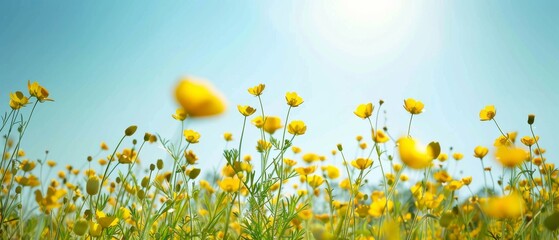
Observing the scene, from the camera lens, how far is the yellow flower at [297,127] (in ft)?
7.68

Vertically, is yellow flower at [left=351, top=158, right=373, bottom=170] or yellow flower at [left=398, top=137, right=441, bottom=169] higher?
yellow flower at [left=351, top=158, right=373, bottom=170]

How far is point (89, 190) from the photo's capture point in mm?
1539

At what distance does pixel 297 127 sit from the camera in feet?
7.71

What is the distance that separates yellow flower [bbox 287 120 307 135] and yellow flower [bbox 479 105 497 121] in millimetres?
1193

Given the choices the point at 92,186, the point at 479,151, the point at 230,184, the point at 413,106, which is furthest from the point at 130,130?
the point at 479,151

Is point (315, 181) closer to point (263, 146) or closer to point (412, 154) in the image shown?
point (263, 146)

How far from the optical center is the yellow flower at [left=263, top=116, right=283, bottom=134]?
2.28 metres

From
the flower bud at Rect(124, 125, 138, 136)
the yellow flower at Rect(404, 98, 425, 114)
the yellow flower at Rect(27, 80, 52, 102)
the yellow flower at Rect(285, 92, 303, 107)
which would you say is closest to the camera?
the flower bud at Rect(124, 125, 138, 136)

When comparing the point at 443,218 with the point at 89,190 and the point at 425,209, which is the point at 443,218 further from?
the point at 89,190

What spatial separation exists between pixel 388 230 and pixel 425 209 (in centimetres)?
200

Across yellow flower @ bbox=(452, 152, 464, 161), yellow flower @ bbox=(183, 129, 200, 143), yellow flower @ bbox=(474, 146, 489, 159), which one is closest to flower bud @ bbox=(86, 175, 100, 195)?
yellow flower @ bbox=(183, 129, 200, 143)

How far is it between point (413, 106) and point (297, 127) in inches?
28.5

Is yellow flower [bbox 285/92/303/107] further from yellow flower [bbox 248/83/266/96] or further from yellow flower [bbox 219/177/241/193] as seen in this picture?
yellow flower [bbox 219/177/241/193]

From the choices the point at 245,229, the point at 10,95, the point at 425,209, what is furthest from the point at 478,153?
the point at 10,95
